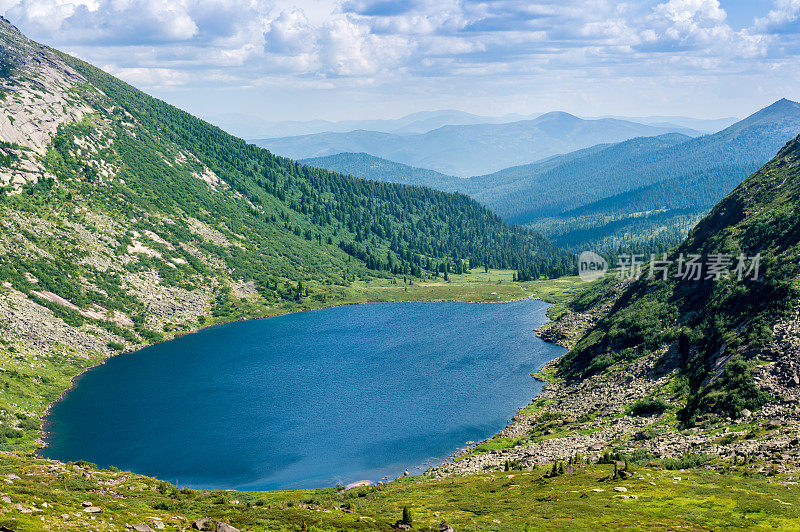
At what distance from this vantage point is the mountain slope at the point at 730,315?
9044 centimetres

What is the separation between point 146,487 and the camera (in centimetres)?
7019

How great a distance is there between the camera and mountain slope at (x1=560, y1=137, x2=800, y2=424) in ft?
297

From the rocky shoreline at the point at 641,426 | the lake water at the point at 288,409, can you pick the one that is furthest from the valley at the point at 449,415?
the lake water at the point at 288,409

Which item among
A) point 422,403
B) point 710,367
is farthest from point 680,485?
point 422,403

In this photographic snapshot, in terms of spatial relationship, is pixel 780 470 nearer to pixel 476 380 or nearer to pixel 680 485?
pixel 680 485

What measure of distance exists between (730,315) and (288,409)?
88.6 m

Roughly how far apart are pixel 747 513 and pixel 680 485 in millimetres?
10962

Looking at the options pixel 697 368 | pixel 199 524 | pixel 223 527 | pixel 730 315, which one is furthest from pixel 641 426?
pixel 199 524

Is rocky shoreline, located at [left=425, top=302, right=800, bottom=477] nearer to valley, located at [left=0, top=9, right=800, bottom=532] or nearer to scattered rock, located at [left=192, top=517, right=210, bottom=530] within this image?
valley, located at [left=0, top=9, right=800, bottom=532]

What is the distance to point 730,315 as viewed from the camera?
11156cm

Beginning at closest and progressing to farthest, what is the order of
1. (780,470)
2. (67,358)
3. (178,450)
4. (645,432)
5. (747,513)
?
(747,513) → (780,470) → (645,432) → (178,450) → (67,358)

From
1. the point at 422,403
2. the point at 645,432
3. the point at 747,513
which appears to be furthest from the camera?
the point at 422,403

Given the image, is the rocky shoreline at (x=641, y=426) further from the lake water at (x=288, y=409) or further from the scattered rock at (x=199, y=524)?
the scattered rock at (x=199, y=524)

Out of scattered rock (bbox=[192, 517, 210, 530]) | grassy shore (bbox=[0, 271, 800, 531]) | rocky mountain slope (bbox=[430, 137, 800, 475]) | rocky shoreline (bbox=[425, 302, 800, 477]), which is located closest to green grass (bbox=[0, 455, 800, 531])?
grassy shore (bbox=[0, 271, 800, 531])
